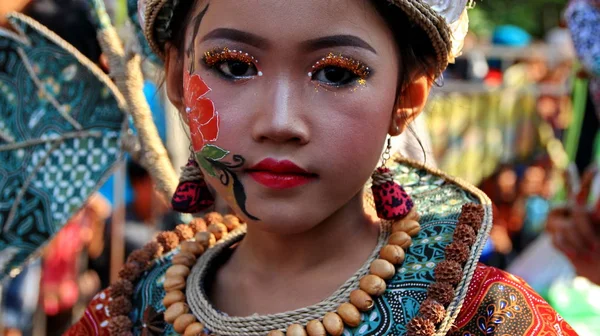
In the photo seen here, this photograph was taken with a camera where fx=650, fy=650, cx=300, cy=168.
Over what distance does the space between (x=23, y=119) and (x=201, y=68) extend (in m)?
0.89

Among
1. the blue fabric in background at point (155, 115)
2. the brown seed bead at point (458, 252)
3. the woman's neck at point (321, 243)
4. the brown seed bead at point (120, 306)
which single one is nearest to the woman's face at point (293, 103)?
the woman's neck at point (321, 243)

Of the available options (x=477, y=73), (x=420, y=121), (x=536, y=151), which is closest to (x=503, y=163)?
(x=536, y=151)

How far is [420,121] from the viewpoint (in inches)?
76.8

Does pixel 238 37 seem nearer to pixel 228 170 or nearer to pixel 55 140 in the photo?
pixel 228 170

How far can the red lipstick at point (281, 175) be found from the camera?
46.3 inches

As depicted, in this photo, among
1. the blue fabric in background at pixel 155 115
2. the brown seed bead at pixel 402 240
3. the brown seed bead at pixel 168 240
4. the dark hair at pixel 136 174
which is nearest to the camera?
the brown seed bead at pixel 402 240

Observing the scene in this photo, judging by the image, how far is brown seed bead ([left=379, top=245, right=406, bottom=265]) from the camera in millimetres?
1313

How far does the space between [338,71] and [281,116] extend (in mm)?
155

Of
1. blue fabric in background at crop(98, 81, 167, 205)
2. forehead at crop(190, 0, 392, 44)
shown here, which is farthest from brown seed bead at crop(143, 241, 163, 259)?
blue fabric in background at crop(98, 81, 167, 205)

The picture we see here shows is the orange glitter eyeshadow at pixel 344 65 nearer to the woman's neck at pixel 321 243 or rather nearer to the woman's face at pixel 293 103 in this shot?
the woman's face at pixel 293 103

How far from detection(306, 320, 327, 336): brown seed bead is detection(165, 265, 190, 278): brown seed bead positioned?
388 millimetres

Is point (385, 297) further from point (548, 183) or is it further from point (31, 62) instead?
point (548, 183)

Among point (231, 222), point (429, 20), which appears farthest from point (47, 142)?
point (429, 20)

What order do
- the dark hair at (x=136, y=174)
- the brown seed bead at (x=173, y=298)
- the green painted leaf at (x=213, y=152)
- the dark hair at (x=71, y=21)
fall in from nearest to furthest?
1. the green painted leaf at (x=213, y=152)
2. the brown seed bead at (x=173, y=298)
3. the dark hair at (x=71, y=21)
4. the dark hair at (x=136, y=174)
